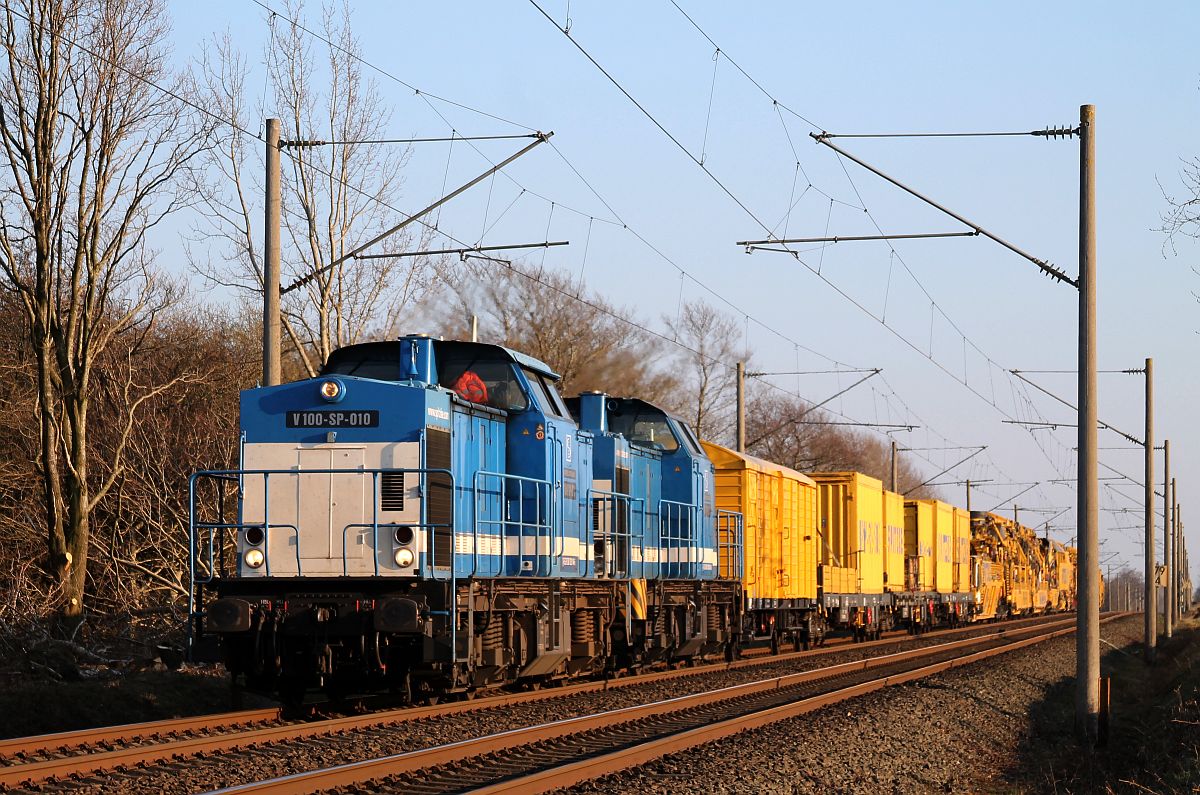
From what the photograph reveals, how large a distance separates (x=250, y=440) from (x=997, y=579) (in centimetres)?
3851

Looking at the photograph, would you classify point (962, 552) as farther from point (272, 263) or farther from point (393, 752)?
point (393, 752)

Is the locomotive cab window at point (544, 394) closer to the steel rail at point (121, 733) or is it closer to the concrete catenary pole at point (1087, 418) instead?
the steel rail at point (121, 733)

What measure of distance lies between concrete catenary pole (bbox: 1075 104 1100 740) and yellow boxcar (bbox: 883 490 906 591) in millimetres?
16600

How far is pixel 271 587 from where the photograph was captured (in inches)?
474

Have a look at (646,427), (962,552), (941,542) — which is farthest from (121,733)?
(962,552)

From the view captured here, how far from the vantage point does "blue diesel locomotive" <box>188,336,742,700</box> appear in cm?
1183

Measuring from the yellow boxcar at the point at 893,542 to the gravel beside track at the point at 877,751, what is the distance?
13.4m

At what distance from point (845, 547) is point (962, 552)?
14212 millimetres

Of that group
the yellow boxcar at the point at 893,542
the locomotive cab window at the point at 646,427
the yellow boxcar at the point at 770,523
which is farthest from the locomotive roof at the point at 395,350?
the yellow boxcar at the point at 893,542

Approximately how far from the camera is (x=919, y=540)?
35.5m

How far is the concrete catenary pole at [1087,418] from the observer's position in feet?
47.7

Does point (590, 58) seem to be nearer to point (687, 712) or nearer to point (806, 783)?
point (687, 712)

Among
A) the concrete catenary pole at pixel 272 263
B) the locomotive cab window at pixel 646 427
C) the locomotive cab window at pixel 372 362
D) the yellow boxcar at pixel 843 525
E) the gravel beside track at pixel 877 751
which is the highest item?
the concrete catenary pole at pixel 272 263

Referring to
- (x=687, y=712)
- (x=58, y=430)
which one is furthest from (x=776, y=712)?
(x=58, y=430)
